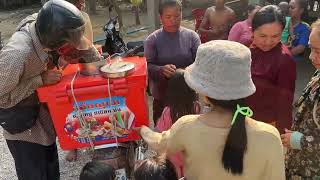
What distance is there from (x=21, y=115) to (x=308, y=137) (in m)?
1.83

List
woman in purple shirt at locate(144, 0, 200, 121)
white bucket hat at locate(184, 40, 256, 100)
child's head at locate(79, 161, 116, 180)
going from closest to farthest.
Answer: white bucket hat at locate(184, 40, 256, 100) → child's head at locate(79, 161, 116, 180) → woman in purple shirt at locate(144, 0, 200, 121)

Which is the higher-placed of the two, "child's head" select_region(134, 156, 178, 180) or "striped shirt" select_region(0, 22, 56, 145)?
"striped shirt" select_region(0, 22, 56, 145)

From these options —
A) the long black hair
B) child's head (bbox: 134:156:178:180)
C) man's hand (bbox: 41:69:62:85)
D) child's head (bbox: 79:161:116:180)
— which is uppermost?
man's hand (bbox: 41:69:62:85)

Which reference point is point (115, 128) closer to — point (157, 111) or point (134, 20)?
point (157, 111)

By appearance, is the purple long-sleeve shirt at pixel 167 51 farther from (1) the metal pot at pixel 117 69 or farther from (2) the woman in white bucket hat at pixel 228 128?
(2) the woman in white bucket hat at pixel 228 128

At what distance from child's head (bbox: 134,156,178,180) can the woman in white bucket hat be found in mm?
182

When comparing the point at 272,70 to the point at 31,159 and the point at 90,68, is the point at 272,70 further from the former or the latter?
the point at 31,159

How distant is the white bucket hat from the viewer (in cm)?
160

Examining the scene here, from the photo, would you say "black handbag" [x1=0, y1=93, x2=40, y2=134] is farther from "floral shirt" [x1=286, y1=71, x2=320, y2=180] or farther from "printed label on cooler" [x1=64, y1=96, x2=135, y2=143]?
"floral shirt" [x1=286, y1=71, x2=320, y2=180]

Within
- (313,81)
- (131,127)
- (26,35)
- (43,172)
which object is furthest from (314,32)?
Answer: (43,172)

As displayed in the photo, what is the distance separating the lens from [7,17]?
1338 cm

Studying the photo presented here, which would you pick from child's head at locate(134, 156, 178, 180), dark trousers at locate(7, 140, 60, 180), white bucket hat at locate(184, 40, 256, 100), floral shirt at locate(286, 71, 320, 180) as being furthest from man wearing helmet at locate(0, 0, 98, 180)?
floral shirt at locate(286, 71, 320, 180)

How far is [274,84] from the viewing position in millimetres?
2693

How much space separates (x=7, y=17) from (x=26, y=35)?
12343 mm
